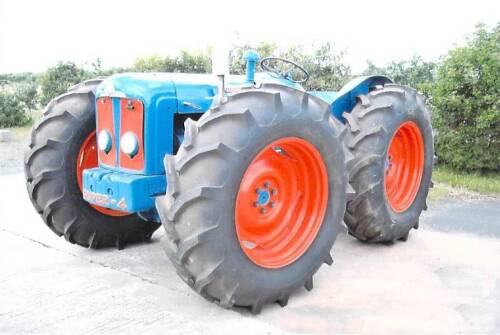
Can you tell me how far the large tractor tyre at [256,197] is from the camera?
3.06 metres

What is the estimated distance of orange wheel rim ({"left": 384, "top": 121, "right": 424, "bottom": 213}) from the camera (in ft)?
16.9

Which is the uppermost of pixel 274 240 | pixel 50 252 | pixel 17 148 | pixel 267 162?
pixel 267 162

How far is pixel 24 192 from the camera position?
697 centimetres

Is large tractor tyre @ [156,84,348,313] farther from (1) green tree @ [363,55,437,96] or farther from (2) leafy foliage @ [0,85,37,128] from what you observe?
(2) leafy foliage @ [0,85,37,128]

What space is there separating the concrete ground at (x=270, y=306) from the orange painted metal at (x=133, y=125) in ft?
2.91

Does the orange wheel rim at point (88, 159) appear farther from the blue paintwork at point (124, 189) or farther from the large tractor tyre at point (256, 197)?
the large tractor tyre at point (256, 197)

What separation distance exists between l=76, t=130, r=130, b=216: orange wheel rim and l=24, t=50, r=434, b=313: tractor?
1 cm

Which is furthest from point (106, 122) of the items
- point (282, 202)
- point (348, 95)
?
point (348, 95)

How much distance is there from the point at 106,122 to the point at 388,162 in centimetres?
263

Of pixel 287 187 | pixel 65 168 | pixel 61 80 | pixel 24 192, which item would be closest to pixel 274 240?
pixel 287 187

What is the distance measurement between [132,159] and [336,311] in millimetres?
1752

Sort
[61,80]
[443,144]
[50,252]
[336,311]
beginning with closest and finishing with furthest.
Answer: [336,311]
[50,252]
[443,144]
[61,80]

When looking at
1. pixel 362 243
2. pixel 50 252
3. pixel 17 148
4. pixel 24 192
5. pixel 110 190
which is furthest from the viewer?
pixel 17 148

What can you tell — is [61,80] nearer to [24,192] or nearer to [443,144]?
[24,192]
